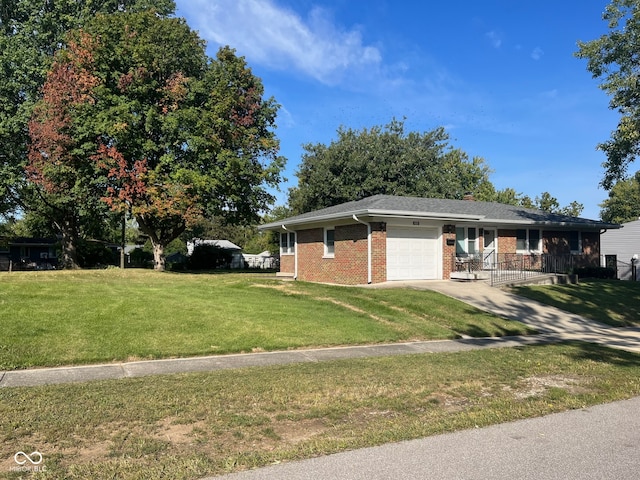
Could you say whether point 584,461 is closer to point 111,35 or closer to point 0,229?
point 111,35

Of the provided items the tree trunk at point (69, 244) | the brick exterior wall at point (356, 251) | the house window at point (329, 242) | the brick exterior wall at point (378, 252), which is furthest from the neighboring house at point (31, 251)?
the brick exterior wall at point (378, 252)

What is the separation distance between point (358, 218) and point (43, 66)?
835 inches

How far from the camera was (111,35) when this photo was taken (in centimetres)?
2436

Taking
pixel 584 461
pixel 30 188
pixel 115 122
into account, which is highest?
pixel 115 122

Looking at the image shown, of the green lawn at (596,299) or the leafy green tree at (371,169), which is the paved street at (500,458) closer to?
the green lawn at (596,299)

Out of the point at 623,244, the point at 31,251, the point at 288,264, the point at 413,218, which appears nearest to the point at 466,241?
the point at 413,218

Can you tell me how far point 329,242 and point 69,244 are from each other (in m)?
21.5

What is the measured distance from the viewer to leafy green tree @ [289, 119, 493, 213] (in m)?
38.2

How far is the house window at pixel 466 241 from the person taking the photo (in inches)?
847

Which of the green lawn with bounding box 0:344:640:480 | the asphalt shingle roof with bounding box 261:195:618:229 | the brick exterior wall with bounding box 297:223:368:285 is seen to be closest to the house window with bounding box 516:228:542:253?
the asphalt shingle roof with bounding box 261:195:618:229

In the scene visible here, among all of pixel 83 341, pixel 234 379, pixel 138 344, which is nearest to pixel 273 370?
pixel 234 379

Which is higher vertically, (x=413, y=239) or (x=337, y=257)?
(x=413, y=239)

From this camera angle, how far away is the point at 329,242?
20875 millimetres

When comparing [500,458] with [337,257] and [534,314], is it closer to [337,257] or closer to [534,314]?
[534,314]
